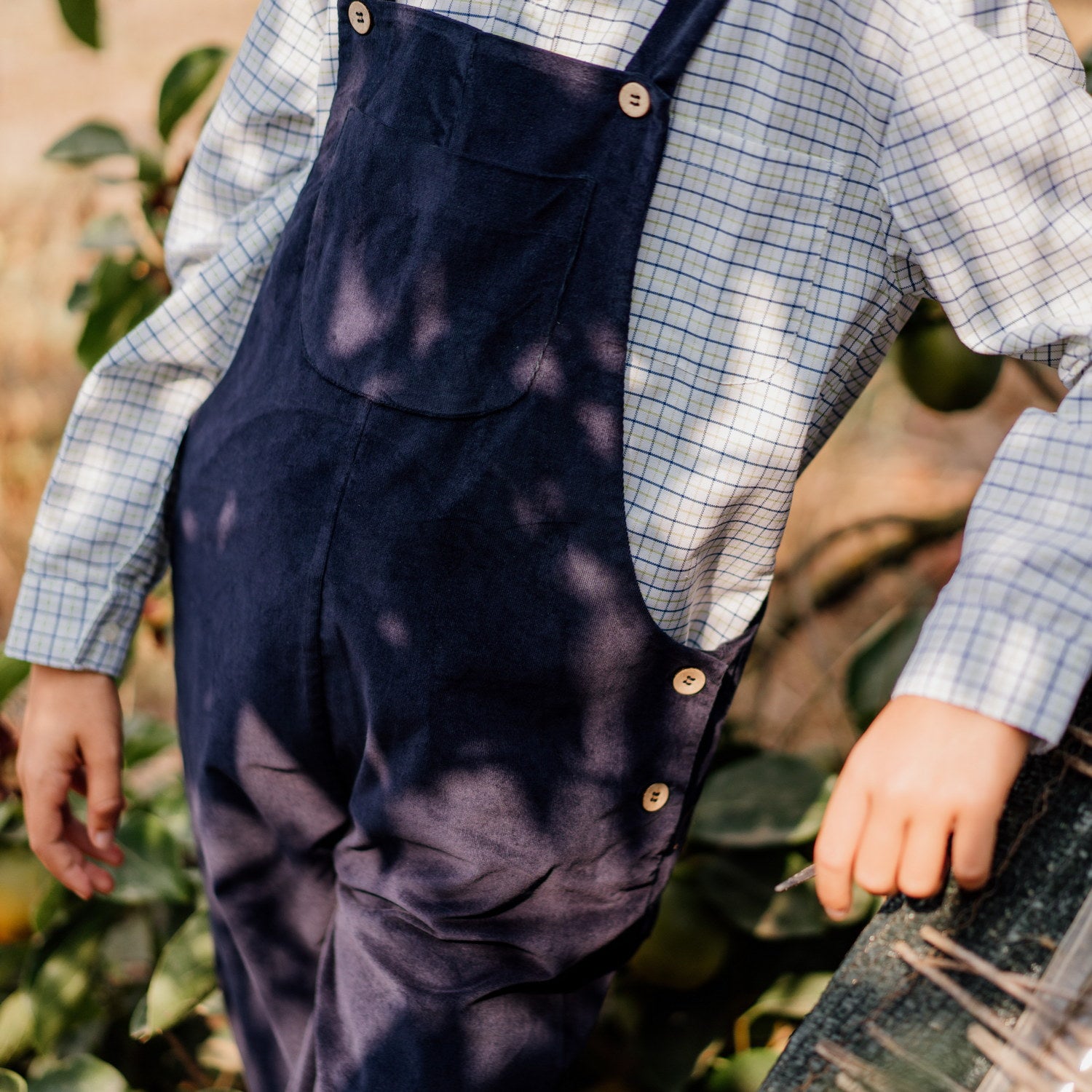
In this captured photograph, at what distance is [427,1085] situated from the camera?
72 centimetres

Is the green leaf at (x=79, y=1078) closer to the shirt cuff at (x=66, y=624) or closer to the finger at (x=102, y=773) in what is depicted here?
the finger at (x=102, y=773)

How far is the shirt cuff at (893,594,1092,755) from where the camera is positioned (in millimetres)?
520

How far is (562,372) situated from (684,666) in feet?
0.64

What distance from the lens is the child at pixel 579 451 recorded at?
1.88ft

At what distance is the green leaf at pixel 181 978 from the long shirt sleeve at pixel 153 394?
37cm

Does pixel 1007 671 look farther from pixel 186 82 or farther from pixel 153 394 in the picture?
pixel 186 82

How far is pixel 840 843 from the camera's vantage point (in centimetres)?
55

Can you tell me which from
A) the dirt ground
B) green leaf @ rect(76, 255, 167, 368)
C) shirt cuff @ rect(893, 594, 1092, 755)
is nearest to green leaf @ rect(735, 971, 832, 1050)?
the dirt ground

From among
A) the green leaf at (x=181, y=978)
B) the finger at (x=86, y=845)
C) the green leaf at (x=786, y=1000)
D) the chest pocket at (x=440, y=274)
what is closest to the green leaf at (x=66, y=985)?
the green leaf at (x=181, y=978)

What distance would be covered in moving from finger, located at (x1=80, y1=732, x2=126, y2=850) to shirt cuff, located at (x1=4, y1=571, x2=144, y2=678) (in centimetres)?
6

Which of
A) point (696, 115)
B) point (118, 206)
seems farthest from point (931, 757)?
point (118, 206)

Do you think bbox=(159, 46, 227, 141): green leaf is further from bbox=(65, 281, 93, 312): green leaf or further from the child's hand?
the child's hand

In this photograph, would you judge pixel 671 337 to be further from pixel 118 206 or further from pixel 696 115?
pixel 118 206

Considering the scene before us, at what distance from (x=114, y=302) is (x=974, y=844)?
1.11 m
